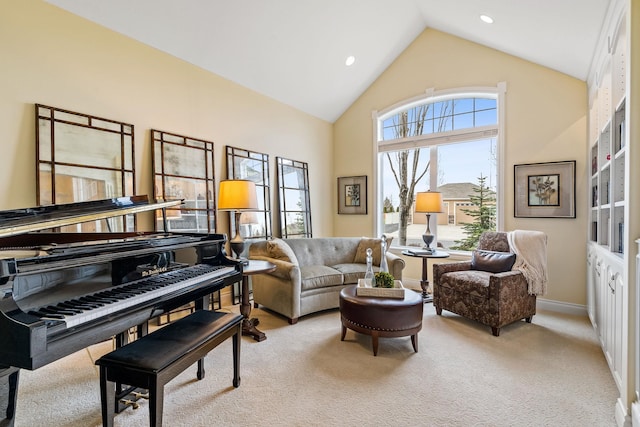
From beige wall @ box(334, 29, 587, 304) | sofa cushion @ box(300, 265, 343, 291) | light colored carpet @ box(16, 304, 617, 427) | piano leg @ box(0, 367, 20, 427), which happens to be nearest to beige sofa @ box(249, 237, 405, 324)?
sofa cushion @ box(300, 265, 343, 291)

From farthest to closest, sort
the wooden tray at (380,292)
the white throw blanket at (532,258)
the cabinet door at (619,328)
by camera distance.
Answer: the white throw blanket at (532,258) < the wooden tray at (380,292) < the cabinet door at (619,328)

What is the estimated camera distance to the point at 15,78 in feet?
8.07

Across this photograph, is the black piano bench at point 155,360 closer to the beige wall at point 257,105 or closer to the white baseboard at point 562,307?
the beige wall at point 257,105

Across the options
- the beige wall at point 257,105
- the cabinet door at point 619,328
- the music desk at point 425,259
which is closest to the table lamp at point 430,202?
the music desk at point 425,259

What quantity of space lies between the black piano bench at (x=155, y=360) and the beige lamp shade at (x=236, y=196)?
1.49 meters

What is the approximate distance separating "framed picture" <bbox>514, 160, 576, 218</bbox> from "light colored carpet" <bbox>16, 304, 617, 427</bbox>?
1.51 meters

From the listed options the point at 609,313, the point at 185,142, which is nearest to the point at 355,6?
the point at 185,142

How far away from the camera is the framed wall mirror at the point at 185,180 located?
3.36 m

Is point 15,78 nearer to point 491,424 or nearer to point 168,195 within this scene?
point 168,195

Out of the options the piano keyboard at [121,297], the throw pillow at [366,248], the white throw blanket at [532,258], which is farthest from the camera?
the throw pillow at [366,248]

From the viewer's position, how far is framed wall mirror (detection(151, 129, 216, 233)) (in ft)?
11.0

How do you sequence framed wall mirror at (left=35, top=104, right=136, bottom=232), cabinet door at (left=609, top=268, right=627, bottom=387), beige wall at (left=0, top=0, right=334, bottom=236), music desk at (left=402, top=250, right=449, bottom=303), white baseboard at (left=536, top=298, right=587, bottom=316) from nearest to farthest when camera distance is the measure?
cabinet door at (left=609, top=268, right=627, bottom=387) → beige wall at (left=0, top=0, right=334, bottom=236) → framed wall mirror at (left=35, top=104, right=136, bottom=232) → white baseboard at (left=536, top=298, right=587, bottom=316) → music desk at (left=402, top=250, right=449, bottom=303)

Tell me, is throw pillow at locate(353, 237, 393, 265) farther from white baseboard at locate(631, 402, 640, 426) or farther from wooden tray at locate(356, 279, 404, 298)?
white baseboard at locate(631, 402, 640, 426)

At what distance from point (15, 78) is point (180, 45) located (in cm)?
152
